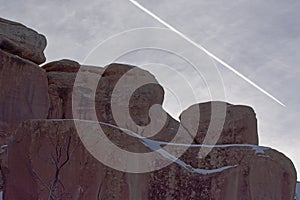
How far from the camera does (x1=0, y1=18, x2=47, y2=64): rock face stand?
30234 millimetres

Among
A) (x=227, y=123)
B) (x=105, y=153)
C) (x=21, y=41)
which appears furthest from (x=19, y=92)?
(x=105, y=153)

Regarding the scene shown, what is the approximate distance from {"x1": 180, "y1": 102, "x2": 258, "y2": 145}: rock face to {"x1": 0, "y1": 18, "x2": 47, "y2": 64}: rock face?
32.1 feet

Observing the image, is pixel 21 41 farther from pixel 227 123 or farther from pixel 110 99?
pixel 227 123

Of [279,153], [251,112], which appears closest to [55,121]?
[279,153]

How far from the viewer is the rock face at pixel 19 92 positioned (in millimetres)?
27922

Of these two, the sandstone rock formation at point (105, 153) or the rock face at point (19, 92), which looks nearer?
the sandstone rock formation at point (105, 153)

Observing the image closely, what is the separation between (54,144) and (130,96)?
675 inches

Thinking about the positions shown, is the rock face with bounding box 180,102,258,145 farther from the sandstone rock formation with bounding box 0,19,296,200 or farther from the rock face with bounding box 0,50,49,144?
the rock face with bounding box 0,50,49,144

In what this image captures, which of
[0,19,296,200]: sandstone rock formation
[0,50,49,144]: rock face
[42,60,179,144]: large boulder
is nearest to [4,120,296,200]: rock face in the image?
[0,19,296,200]: sandstone rock formation

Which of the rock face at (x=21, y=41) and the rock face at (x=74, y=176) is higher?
the rock face at (x=21, y=41)

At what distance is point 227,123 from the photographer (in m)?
29.2

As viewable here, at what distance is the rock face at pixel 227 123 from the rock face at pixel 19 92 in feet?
29.3

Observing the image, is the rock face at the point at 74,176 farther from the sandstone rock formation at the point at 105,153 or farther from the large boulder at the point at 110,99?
the large boulder at the point at 110,99

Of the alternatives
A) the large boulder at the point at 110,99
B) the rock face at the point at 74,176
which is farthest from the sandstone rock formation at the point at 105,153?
the large boulder at the point at 110,99
